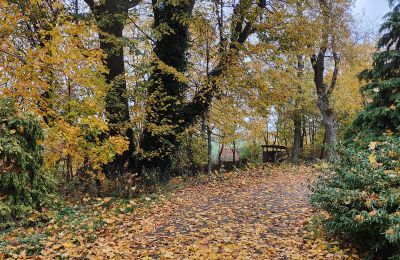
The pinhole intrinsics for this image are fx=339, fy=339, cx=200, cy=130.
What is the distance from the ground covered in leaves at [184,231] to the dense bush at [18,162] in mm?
443

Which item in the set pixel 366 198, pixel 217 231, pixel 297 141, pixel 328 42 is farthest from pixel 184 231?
pixel 297 141

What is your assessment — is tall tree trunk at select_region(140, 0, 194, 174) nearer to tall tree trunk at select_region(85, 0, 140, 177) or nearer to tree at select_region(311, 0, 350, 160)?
tall tree trunk at select_region(85, 0, 140, 177)

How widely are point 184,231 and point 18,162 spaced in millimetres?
2980

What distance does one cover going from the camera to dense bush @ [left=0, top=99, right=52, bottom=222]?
5.45 m

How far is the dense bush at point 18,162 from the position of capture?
17.9ft

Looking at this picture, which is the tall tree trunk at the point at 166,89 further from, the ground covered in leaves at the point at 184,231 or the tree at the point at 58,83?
the tree at the point at 58,83

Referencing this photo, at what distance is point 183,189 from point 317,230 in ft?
16.7

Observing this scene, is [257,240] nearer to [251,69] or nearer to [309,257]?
[309,257]

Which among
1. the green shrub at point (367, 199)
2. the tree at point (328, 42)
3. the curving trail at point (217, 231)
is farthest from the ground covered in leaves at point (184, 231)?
the tree at point (328, 42)

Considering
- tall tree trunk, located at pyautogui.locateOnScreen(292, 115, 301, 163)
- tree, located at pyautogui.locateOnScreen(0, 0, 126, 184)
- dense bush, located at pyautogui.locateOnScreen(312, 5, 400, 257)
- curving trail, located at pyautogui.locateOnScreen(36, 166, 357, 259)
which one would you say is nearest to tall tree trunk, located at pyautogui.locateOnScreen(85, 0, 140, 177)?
tree, located at pyautogui.locateOnScreen(0, 0, 126, 184)

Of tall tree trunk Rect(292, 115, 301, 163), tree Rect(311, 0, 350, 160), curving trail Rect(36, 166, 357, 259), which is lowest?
curving trail Rect(36, 166, 357, 259)

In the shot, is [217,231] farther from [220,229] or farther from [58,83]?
[58,83]

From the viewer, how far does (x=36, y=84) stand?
18.9 ft

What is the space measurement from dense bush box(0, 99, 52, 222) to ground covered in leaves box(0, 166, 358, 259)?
0.44 metres
